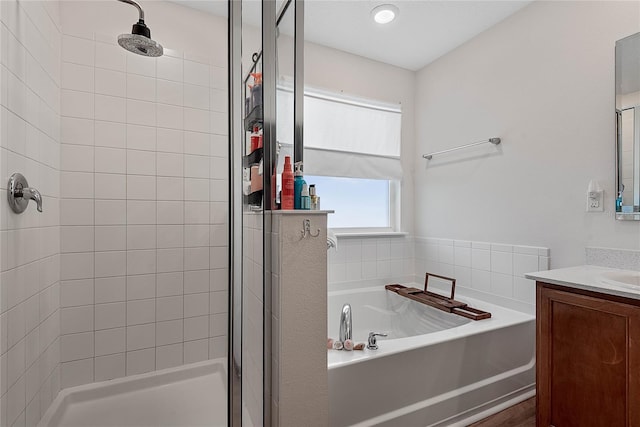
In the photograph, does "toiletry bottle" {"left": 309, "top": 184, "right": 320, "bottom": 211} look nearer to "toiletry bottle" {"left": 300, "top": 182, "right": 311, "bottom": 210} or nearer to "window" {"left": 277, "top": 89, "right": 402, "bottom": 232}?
"toiletry bottle" {"left": 300, "top": 182, "right": 311, "bottom": 210}

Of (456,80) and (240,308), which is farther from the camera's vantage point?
(456,80)

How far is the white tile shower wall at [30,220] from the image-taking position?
40.9 inches

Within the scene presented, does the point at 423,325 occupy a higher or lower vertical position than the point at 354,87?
lower

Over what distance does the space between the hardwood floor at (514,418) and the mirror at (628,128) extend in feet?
3.71

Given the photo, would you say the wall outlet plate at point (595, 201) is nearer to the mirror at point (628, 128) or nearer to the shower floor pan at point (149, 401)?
the mirror at point (628, 128)

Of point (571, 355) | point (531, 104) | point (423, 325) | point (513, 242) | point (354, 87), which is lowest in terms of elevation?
point (423, 325)

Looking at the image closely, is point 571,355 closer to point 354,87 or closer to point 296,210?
point 296,210

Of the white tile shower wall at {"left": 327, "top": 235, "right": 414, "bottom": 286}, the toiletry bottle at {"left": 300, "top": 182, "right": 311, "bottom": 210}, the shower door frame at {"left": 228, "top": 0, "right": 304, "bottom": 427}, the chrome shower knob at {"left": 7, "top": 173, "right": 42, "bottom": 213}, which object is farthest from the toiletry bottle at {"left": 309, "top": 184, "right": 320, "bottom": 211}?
the white tile shower wall at {"left": 327, "top": 235, "right": 414, "bottom": 286}

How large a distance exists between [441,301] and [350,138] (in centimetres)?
138

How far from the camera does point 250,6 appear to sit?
3.70ft

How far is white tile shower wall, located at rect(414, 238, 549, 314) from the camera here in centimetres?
193

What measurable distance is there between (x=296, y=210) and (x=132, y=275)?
1102 mm

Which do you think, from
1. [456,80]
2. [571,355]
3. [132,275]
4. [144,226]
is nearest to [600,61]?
[456,80]

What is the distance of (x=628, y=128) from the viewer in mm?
1518
